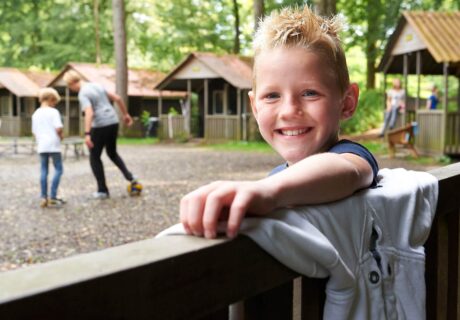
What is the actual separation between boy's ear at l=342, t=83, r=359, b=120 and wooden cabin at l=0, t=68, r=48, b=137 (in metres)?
38.9

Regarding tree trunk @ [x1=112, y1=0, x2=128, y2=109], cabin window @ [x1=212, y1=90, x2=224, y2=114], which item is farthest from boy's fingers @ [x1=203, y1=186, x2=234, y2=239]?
cabin window @ [x1=212, y1=90, x2=224, y2=114]

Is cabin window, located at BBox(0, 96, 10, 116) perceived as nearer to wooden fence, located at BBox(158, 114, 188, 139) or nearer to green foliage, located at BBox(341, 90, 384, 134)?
wooden fence, located at BBox(158, 114, 188, 139)

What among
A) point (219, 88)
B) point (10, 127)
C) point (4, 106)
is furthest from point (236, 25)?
point (4, 106)

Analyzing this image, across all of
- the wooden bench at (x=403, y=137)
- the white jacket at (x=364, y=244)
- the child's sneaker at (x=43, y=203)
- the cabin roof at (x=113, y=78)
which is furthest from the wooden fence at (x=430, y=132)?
the cabin roof at (x=113, y=78)

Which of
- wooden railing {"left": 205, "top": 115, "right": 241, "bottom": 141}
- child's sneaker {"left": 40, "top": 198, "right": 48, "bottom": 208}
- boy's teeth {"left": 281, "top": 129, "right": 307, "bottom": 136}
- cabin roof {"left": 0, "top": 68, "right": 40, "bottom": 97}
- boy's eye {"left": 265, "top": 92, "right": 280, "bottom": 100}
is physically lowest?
child's sneaker {"left": 40, "top": 198, "right": 48, "bottom": 208}

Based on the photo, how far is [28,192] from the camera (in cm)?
1165

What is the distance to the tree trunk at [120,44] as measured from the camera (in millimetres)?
29406

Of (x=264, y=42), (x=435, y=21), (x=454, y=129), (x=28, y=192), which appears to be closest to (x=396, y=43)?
(x=435, y=21)

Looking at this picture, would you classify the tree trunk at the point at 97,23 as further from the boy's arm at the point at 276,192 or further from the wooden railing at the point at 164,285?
the wooden railing at the point at 164,285

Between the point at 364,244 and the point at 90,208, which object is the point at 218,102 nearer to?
the point at 90,208

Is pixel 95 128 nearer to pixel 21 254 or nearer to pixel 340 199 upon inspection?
pixel 21 254

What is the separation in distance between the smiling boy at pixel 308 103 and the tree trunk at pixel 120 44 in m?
29.1

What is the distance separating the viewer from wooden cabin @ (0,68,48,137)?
39.0 metres

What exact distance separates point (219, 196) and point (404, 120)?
781 inches
